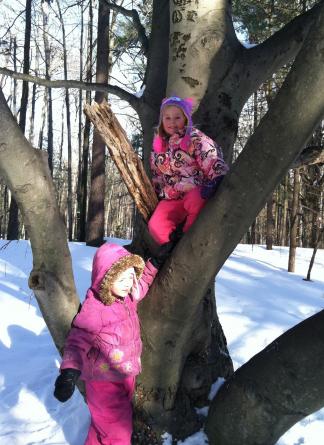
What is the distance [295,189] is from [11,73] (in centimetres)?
760

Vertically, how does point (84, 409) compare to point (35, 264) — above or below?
below

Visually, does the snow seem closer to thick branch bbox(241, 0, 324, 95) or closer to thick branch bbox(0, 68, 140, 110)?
thick branch bbox(0, 68, 140, 110)

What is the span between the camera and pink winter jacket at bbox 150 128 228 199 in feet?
6.91

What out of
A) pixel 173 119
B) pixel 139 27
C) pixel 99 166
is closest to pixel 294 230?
pixel 99 166

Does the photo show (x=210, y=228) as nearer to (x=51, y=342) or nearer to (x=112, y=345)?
(x=112, y=345)

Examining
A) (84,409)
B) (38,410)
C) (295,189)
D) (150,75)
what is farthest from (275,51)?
(295,189)

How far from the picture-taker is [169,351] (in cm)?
219

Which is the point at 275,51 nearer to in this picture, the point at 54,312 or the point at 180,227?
the point at 180,227

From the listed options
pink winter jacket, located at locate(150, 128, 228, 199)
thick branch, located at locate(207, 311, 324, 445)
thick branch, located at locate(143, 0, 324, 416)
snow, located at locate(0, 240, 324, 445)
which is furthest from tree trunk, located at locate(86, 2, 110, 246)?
thick branch, located at locate(207, 311, 324, 445)

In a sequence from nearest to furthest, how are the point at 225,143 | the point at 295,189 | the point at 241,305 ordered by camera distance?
the point at 225,143
the point at 241,305
the point at 295,189

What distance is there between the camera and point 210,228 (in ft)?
5.88

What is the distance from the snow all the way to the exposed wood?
0.92 metres

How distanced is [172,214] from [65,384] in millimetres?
954

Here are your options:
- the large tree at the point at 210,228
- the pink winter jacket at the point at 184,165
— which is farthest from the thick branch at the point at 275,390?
the pink winter jacket at the point at 184,165
